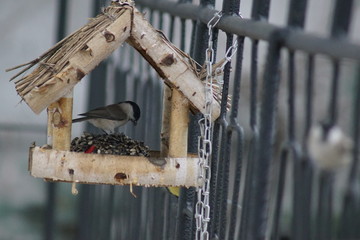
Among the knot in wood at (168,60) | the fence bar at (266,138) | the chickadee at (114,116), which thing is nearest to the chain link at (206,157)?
the knot in wood at (168,60)

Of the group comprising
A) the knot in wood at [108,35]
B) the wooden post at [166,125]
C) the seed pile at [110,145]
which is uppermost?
the knot in wood at [108,35]

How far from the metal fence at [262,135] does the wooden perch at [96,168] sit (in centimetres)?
27

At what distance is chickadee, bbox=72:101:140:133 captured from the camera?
403 centimetres

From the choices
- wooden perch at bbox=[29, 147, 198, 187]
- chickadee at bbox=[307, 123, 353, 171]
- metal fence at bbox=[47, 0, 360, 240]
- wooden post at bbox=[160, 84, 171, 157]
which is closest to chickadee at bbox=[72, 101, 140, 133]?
metal fence at bbox=[47, 0, 360, 240]

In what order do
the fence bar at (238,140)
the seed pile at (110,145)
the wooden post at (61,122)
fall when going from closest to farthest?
the fence bar at (238,140)
the wooden post at (61,122)
the seed pile at (110,145)

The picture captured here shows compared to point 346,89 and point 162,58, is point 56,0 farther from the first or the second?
point 346,89

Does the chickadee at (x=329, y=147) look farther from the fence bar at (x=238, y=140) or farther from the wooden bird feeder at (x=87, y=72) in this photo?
the wooden bird feeder at (x=87, y=72)

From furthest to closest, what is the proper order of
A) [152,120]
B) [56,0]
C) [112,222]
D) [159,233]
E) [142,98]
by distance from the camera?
[56,0] → [112,222] → [142,98] → [152,120] → [159,233]

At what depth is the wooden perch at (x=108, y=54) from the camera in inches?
123

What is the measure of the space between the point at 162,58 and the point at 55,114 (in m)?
0.45

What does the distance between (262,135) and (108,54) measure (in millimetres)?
869

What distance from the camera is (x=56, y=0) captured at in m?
8.58

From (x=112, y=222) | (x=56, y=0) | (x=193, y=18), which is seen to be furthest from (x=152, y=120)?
(x=56, y=0)

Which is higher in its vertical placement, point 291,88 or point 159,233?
point 291,88
